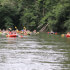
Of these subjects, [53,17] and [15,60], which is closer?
[15,60]

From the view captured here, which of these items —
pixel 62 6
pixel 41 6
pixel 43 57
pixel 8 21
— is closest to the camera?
pixel 43 57

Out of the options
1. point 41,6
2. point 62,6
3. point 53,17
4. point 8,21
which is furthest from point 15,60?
point 41,6

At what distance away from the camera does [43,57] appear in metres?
20.8

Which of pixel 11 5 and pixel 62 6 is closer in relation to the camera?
pixel 62 6

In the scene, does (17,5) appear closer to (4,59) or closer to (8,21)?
(8,21)

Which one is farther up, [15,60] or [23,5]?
[23,5]

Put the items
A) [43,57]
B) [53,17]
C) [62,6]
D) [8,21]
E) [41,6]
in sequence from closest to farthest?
[43,57] → [62,6] → [53,17] → [8,21] → [41,6]

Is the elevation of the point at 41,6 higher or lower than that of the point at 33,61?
higher

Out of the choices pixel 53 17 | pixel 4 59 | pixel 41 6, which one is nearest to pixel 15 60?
pixel 4 59

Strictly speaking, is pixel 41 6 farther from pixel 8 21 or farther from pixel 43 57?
pixel 43 57

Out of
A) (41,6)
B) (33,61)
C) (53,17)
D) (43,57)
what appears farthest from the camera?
(41,6)

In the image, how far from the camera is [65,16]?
61594 mm

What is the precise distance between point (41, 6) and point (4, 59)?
5933cm

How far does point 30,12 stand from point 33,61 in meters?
59.4
